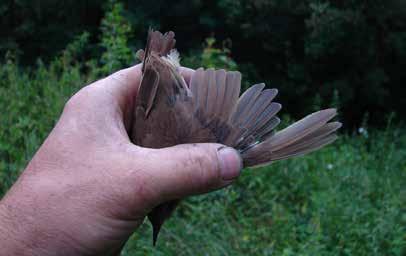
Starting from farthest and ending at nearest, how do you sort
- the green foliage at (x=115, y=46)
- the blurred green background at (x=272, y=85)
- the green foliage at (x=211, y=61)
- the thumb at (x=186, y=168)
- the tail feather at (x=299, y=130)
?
1. the green foliage at (x=211, y=61)
2. the green foliage at (x=115, y=46)
3. the blurred green background at (x=272, y=85)
4. the tail feather at (x=299, y=130)
5. the thumb at (x=186, y=168)

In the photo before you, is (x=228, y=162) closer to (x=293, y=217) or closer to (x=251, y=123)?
(x=251, y=123)

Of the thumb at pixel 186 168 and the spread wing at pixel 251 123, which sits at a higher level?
the spread wing at pixel 251 123

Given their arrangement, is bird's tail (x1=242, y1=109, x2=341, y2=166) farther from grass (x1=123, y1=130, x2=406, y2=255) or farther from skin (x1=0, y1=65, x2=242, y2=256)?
grass (x1=123, y1=130, x2=406, y2=255)

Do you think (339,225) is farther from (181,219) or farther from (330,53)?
(330,53)

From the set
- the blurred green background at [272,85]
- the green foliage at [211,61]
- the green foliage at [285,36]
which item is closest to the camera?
the blurred green background at [272,85]

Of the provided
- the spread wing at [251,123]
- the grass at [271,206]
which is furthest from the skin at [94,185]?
the grass at [271,206]

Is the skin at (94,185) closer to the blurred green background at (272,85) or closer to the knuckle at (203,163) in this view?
the knuckle at (203,163)

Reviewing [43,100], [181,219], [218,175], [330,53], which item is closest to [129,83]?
[218,175]

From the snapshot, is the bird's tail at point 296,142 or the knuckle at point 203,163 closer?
the knuckle at point 203,163
